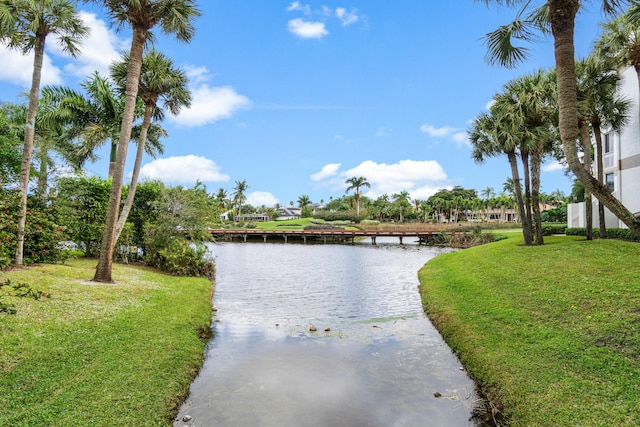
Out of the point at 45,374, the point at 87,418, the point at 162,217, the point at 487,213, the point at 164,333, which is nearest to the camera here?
the point at 87,418

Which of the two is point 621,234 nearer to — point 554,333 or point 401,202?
point 554,333

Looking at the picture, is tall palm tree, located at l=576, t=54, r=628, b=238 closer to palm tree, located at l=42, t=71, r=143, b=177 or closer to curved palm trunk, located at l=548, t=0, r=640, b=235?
curved palm trunk, located at l=548, t=0, r=640, b=235

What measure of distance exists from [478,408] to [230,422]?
4162mm

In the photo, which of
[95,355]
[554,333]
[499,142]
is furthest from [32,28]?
[499,142]

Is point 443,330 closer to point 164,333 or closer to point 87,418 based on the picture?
point 164,333

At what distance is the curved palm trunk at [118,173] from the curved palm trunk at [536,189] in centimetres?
2040

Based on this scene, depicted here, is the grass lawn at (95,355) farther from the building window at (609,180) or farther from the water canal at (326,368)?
the building window at (609,180)

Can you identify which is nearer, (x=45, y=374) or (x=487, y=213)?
(x=45, y=374)

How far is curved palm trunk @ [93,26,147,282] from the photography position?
12.5 m

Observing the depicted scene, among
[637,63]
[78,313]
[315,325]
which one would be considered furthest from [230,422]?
[637,63]

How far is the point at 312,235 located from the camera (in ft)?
191

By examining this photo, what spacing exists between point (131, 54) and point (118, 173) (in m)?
4.12

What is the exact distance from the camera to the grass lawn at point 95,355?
5113 millimetres

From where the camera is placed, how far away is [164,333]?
8.58 metres
